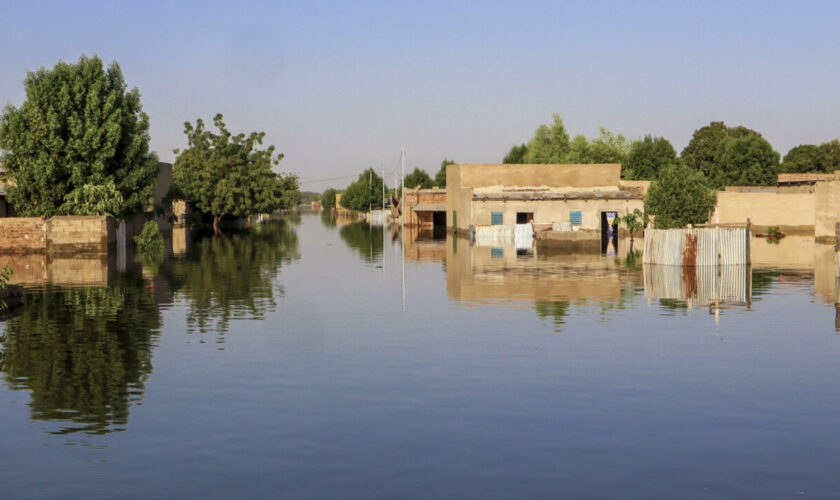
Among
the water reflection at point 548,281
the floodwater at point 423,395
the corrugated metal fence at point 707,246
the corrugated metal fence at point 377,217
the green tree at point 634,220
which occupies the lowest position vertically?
the floodwater at point 423,395

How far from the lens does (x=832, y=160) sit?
12031 cm

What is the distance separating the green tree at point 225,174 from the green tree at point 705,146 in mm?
60150

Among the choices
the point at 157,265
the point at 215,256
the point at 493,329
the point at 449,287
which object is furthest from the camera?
the point at 215,256

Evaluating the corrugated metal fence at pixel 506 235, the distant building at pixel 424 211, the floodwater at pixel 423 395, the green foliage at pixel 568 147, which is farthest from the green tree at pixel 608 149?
the floodwater at pixel 423 395

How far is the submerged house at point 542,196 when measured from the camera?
69.6 m

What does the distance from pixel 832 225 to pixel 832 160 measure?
225 feet

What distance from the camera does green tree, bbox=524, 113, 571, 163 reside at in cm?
13825

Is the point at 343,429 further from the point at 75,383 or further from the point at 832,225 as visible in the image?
the point at 832,225

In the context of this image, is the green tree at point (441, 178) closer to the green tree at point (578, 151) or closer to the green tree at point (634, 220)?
the green tree at point (578, 151)

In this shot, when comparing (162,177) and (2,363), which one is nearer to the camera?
(2,363)

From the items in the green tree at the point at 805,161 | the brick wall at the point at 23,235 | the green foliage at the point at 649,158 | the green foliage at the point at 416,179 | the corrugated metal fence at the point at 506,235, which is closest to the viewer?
the brick wall at the point at 23,235

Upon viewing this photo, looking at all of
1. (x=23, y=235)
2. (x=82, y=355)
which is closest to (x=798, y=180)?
(x=23, y=235)

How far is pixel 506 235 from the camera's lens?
61.3 m

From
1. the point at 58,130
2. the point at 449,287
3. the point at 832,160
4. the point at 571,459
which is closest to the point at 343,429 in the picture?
the point at 571,459
